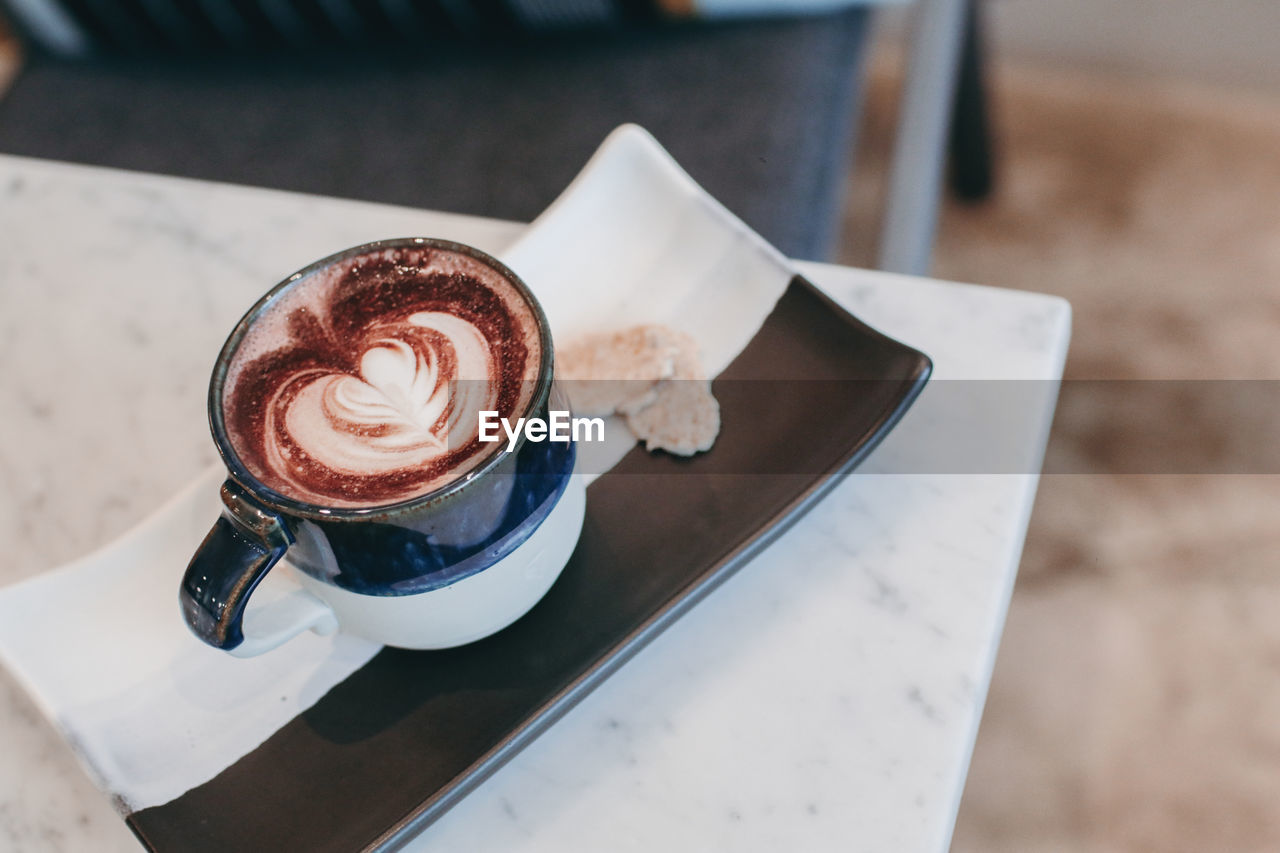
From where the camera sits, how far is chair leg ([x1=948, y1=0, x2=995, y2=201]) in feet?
4.88

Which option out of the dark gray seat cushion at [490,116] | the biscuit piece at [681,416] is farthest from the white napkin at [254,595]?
the dark gray seat cushion at [490,116]

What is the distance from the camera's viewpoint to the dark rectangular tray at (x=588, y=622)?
0.60 m

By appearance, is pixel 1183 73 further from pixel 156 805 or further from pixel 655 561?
pixel 156 805

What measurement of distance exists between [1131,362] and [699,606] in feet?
3.74

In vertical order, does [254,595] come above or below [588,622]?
above

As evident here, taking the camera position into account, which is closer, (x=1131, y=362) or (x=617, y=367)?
(x=617, y=367)

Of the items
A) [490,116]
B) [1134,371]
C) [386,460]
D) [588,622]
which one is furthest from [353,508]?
[1134,371]

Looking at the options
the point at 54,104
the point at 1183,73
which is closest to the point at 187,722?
the point at 54,104

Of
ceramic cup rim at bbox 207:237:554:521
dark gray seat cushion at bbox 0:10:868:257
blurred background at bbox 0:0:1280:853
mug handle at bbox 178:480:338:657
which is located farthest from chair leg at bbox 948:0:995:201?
mug handle at bbox 178:480:338:657

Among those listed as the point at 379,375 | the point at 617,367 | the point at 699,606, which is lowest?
the point at 699,606

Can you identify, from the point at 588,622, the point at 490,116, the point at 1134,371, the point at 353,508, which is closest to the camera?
the point at 353,508

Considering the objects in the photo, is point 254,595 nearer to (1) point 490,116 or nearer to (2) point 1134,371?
(1) point 490,116

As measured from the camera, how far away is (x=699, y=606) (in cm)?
69

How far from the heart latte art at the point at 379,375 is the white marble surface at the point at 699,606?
0.66 feet
